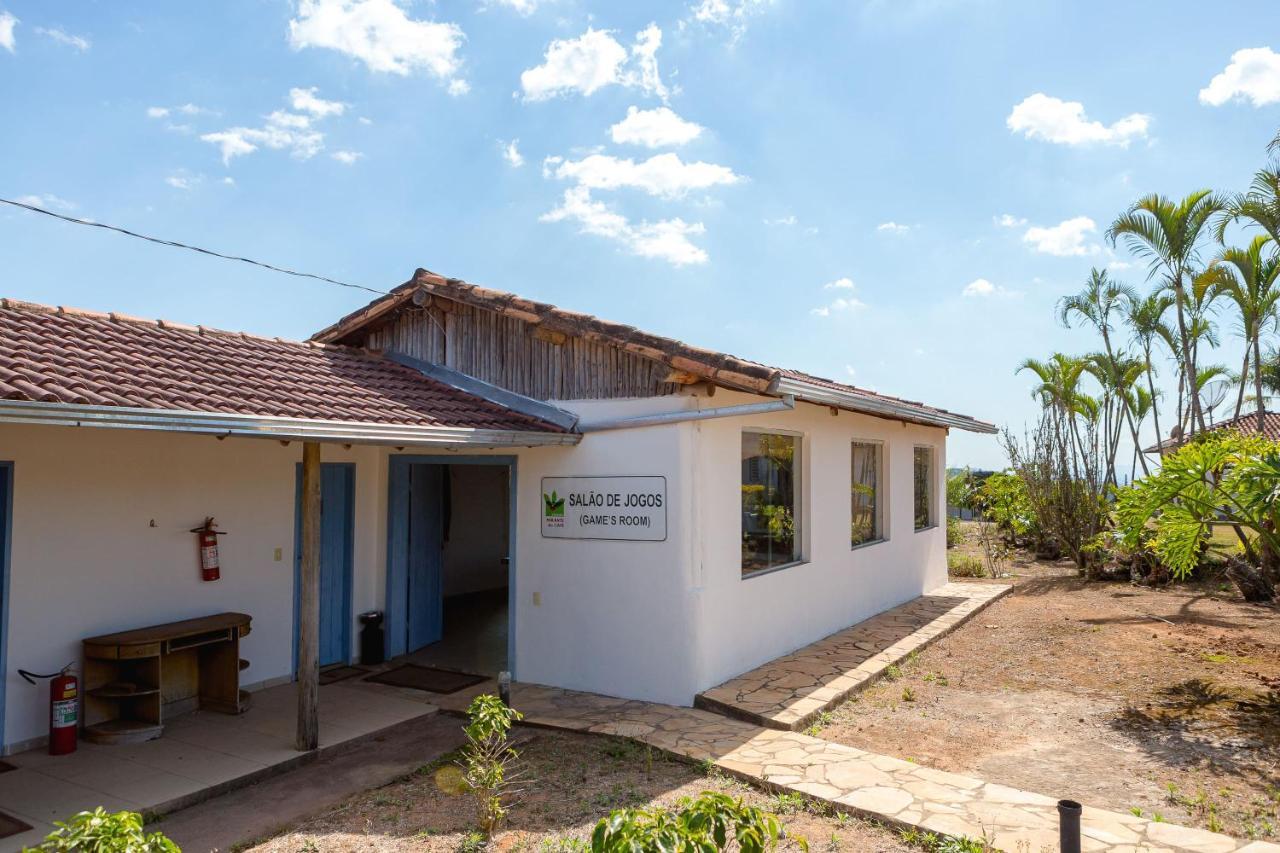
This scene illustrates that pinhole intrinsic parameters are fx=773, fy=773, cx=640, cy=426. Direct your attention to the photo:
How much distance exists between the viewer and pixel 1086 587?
1356 cm

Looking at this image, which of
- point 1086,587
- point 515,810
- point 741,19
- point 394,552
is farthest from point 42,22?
point 1086,587

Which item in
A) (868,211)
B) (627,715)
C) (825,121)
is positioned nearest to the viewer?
(627,715)

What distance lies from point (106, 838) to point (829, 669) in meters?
6.54

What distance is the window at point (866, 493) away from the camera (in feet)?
33.5

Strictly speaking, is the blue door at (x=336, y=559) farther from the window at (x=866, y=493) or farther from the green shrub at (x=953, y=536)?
the green shrub at (x=953, y=536)

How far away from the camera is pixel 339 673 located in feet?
26.9

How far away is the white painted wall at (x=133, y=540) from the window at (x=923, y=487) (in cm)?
870

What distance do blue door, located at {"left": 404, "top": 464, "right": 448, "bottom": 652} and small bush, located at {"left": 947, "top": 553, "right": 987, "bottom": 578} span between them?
10.1m

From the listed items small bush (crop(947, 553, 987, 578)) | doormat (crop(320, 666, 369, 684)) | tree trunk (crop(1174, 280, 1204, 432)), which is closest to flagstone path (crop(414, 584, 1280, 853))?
doormat (crop(320, 666, 369, 684))

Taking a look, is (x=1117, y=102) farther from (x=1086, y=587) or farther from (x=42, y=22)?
(x=42, y=22)

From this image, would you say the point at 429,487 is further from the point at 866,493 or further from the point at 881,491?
the point at 881,491

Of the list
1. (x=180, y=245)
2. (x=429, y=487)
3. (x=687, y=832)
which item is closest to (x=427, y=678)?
(x=429, y=487)

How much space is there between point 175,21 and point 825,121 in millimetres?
7110

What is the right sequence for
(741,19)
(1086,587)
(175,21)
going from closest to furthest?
(175,21), (741,19), (1086,587)
